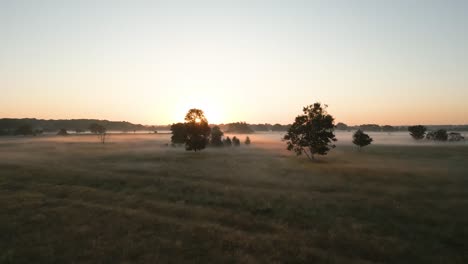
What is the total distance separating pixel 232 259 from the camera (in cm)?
1617

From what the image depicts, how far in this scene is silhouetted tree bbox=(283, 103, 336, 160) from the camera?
63947 mm

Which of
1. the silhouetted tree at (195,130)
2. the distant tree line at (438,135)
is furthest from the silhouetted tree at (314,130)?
the distant tree line at (438,135)

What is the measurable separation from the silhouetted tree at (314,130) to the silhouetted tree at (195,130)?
23335mm

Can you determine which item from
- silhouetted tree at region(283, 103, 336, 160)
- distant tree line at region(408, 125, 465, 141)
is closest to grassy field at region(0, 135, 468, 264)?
silhouetted tree at region(283, 103, 336, 160)

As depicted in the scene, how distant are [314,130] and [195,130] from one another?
31.2 metres

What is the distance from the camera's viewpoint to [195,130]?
76.9 metres

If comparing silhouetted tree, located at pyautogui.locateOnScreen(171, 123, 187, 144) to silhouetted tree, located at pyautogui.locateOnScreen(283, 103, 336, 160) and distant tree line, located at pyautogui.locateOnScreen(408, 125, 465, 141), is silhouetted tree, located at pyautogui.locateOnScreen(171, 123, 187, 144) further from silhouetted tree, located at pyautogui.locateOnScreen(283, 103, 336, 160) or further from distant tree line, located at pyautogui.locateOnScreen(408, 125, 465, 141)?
distant tree line, located at pyautogui.locateOnScreen(408, 125, 465, 141)

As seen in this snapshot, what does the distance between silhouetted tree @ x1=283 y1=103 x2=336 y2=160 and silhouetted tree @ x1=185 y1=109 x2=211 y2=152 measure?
23.3 metres

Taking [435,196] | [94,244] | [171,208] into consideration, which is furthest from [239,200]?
[435,196]

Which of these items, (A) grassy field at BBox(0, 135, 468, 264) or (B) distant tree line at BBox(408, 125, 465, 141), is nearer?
(A) grassy field at BBox(0, 135, 468, 264)

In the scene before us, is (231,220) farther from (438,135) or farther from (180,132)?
(438,135)

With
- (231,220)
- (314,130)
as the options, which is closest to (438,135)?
(314,130)

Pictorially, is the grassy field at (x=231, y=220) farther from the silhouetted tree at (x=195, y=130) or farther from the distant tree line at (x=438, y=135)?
the distant tree line at (x=438, y=135)

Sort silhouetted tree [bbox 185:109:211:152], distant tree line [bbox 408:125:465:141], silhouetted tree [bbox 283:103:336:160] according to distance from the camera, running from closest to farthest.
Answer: silhouetted tree [bbox 283:103:336:160]
silhouetted tree [bbox 185:109:211:152]
distant tree line [bbox 408:125:465:141]
